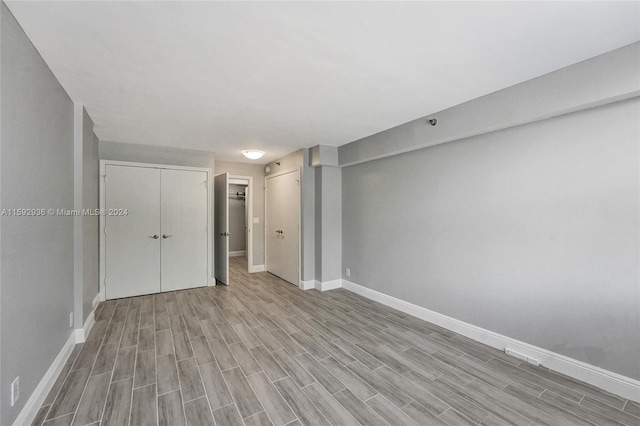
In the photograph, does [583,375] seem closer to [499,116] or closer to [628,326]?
[628,326]

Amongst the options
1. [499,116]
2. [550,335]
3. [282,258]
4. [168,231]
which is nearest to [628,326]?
[550,335]

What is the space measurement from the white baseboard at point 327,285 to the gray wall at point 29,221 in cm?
323

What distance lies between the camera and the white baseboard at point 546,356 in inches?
78.9

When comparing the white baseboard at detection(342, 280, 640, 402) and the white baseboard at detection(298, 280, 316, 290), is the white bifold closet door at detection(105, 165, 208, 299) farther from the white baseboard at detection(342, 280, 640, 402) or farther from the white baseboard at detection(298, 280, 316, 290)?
the white baseboard at detection(342, 280, 640, 402)

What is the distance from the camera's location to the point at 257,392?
2080 mm

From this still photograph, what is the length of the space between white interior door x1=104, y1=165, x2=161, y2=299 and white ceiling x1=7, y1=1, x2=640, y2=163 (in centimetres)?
153

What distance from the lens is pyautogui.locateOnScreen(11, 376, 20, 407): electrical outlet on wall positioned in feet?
5.01

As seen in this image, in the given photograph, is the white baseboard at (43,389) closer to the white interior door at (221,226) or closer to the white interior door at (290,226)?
the white interior door at (221,226)

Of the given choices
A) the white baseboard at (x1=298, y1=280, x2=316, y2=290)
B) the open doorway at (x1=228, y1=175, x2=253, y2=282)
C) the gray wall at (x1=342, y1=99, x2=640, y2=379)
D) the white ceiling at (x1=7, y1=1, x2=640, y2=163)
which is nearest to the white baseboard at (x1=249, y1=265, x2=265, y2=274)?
the white baseboard at (x1=298, y1=280, x2=316, y2=290)

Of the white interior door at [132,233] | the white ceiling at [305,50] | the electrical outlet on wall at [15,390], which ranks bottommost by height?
the electrical outlet on wall at [15,390]

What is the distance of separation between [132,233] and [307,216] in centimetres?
284

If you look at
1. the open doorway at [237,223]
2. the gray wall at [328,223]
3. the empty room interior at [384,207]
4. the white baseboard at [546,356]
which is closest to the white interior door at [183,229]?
the empty room interior at [384,207]

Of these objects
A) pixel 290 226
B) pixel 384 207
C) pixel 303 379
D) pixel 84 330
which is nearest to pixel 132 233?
pixel 84 330

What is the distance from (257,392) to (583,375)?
2.60 metres
